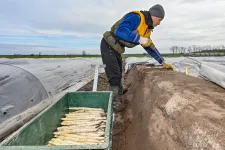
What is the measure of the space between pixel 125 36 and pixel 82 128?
6.09ft

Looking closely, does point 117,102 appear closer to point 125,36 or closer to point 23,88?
point 125,36

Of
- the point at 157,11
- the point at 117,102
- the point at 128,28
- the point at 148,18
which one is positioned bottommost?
the point at 117,102

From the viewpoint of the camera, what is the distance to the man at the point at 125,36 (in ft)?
13.7

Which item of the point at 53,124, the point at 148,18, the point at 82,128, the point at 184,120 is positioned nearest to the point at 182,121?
the point at 184,120

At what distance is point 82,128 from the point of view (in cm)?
314

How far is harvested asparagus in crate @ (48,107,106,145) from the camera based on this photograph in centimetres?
276

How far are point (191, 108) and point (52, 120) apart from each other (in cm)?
191

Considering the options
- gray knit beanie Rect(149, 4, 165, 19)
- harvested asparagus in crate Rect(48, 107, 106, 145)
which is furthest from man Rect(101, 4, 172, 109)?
harvested asparagus in crate Rect(48, 107, 106, 145)

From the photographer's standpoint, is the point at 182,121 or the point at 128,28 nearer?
the point at 182,121

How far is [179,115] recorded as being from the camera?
7.77 feet

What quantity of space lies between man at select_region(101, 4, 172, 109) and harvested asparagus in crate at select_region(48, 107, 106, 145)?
2.98 feet

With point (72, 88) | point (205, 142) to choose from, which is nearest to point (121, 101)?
point (72, 88)

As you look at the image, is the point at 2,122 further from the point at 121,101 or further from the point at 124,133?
the point at 121,101

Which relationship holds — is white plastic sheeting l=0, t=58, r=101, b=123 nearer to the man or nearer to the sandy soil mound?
the man
